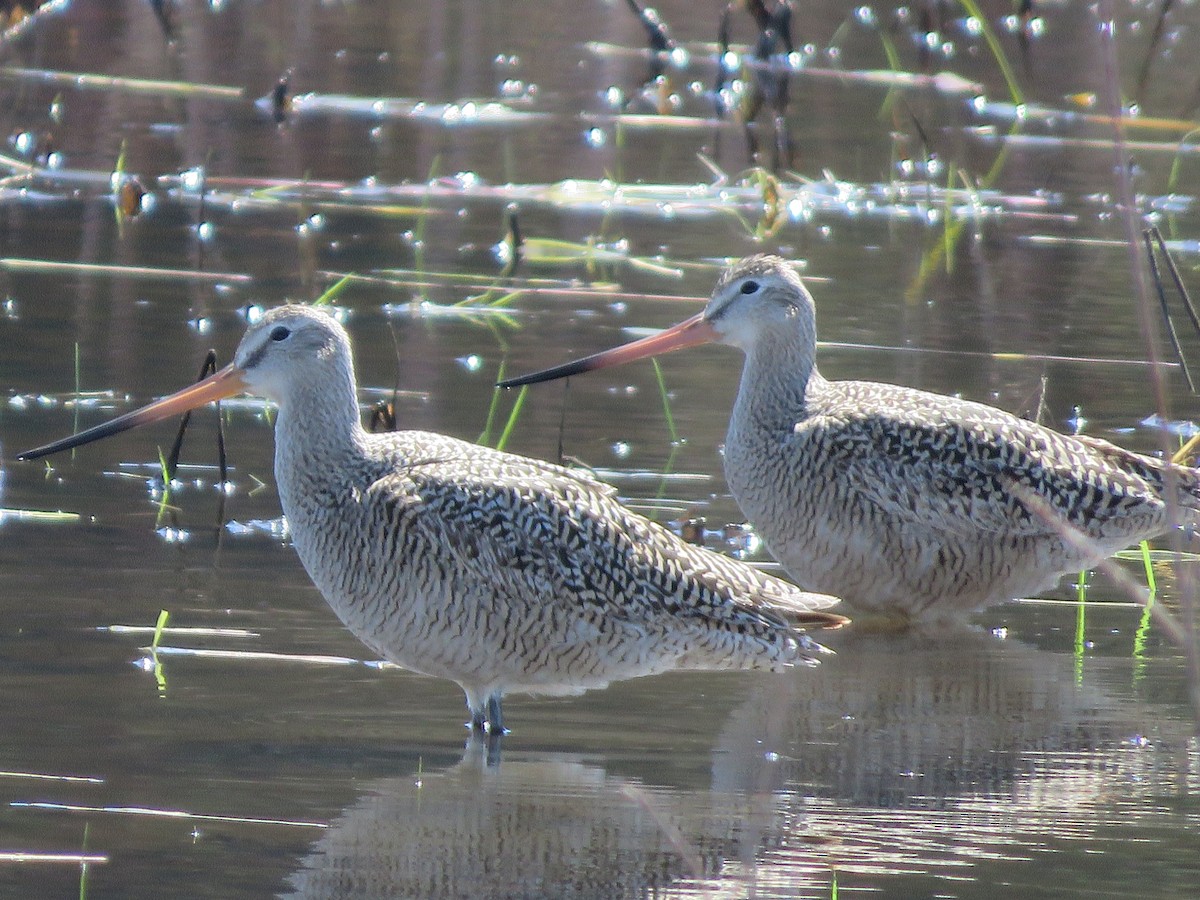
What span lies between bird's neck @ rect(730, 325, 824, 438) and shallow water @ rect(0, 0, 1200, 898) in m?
0.51

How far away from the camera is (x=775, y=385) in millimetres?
7340

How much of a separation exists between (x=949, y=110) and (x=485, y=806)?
12.4 meters

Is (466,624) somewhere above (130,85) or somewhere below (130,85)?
below

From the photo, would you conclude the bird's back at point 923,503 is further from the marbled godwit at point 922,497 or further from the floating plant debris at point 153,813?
the floating plant debris at point 153,813

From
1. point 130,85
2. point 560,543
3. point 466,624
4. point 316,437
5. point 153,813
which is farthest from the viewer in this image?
point 130,85

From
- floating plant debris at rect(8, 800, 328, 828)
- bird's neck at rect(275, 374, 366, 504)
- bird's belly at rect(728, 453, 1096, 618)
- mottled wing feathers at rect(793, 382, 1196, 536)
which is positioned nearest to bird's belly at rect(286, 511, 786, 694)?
bird's neck at rect(275, 374, 366, 504)

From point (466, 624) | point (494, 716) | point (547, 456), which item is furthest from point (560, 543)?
point (547, 456)

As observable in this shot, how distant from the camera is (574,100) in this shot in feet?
54.2

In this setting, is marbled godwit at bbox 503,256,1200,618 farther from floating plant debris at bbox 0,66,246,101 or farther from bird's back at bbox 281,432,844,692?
floating plant debris at bbox 0,66,246,101

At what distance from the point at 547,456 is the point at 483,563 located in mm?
2340

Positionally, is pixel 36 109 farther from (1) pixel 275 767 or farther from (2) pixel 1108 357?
(1) pixel 275 767

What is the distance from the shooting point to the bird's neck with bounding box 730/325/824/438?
722 cm

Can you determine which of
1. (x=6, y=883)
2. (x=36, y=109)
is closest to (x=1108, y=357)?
(x=6, y=883)

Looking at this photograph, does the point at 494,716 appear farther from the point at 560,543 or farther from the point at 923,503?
the point at 923,503
